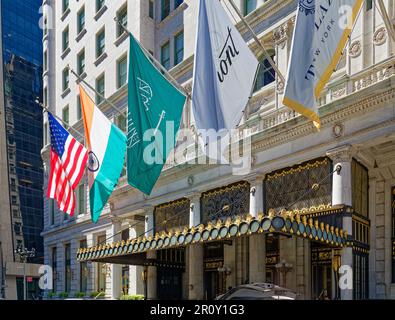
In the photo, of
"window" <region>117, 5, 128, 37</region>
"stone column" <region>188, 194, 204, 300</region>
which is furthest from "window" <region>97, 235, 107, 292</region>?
"window" <region>117, 5, 128, 37</region>

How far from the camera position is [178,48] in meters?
29.2

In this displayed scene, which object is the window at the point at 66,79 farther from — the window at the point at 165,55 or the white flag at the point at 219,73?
the white flag at the point at 219,73

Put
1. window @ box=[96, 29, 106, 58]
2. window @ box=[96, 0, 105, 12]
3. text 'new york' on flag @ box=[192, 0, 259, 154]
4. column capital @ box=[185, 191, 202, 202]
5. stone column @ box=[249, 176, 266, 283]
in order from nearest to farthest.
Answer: text 'new york' on flag @ box=[192, 0, 259, 154]
stone column @ box=[249, 176, 266, 283]
column capital @ box=[185, 191, 202, 202]
window @ box=[96, 29, 106, 58]
window @ box=[96, 0, 105, 12]

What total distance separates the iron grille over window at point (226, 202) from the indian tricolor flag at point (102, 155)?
4820 millimetres

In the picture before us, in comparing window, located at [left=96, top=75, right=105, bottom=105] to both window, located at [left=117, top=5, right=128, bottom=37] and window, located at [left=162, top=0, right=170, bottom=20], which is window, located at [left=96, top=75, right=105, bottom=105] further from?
window, located at [left=162, top=0, right=170, bottom=20]

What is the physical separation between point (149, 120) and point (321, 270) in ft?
29.8

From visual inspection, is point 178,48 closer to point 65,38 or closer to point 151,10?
point 151,10

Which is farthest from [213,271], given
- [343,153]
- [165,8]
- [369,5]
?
[165,8]

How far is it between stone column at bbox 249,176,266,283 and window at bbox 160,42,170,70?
12832 mm

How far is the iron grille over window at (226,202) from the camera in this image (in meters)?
21.2

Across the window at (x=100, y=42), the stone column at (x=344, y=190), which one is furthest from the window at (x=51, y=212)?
the stone column at (x=344, y=190)

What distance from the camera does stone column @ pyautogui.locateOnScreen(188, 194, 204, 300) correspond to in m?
23.3
